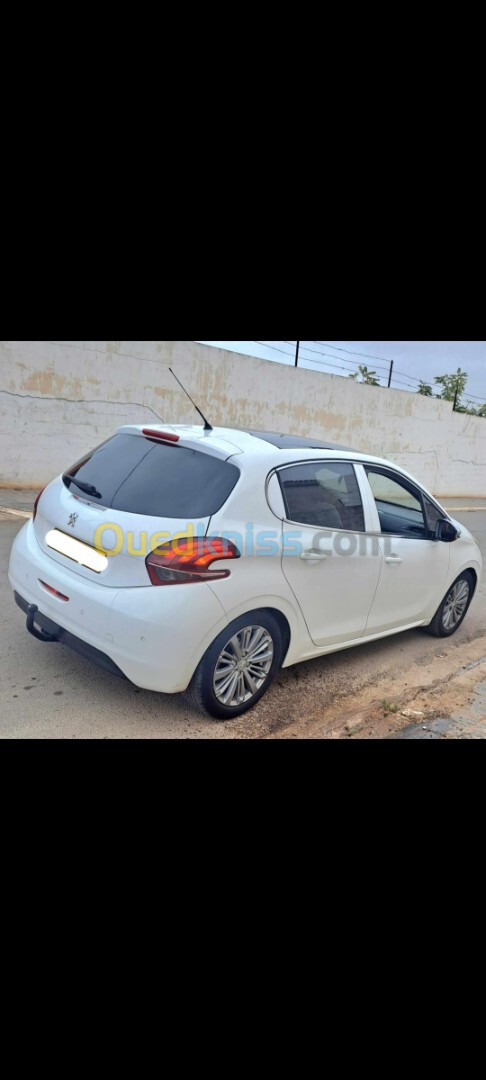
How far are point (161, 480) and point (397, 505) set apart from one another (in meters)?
2.32

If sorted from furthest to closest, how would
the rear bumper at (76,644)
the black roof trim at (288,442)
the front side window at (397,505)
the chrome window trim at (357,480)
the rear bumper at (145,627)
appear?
the front side window at (397,505) < the black roof trim at (288,442) < the chrome window trim at (357,480) < the rear bumper at (76,644) < the rear bumper at (145,627)

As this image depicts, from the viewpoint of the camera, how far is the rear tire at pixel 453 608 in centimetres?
528

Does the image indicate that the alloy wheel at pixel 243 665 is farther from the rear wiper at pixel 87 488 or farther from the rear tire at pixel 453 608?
the rear tire at pixel 453 608

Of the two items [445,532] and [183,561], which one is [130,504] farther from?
[445,532]

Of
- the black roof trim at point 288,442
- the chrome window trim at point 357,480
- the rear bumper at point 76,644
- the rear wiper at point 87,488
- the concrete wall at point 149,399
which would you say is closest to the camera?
the rear bumper at point 76,644

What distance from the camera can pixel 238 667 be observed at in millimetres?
3289

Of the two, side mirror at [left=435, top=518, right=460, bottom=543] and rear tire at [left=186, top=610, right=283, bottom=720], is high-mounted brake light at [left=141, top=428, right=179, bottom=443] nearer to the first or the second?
rear tire at [left=186, top=610, right=283, bottom=720]

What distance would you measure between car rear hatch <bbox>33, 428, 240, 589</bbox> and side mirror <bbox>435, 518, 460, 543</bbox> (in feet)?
7.20

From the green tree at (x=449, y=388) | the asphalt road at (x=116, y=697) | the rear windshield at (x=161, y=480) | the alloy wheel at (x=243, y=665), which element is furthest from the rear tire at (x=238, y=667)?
the green tree at (x=449, y=388)

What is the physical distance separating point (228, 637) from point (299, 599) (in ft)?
1.92

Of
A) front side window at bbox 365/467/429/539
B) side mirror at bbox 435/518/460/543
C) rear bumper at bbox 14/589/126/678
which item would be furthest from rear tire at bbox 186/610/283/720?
side mirror at bbox 435/518/460/543

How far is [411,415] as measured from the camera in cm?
1914

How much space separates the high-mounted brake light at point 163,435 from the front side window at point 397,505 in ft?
4.80

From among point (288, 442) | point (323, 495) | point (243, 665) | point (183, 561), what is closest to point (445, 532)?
point (323, 495)
